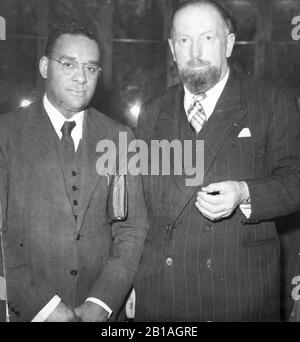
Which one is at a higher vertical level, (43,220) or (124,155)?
(124,155)

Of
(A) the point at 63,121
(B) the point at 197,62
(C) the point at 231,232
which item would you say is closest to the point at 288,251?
(C) the point at 231,232

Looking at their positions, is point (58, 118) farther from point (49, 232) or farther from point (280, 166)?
point (280, 166)

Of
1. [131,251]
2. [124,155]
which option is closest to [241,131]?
[124,155]

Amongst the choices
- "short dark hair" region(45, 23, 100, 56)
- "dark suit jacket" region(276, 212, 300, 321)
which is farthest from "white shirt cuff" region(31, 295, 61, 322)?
"dark suit jacket" region(276, 212, 300, 321)

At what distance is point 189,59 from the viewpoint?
71.2 inches

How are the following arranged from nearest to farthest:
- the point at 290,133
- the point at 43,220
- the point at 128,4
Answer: the point at 290,133
the point at 43,220
the point at 128,4

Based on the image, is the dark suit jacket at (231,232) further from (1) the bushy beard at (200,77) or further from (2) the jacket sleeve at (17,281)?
(2) the jacket sleeve at (17,281)

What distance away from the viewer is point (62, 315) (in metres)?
1.78

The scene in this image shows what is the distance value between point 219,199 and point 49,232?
71 centimetres

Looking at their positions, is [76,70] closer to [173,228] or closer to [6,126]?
[6,126]

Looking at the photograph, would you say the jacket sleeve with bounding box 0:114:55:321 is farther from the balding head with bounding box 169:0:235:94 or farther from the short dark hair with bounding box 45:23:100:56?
the balding head with bounding box 169:0:235:94

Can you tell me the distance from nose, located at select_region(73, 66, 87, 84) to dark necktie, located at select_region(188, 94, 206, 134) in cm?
46

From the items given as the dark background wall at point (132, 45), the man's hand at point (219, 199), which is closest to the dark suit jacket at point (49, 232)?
the man's hand at point (219, 199)
